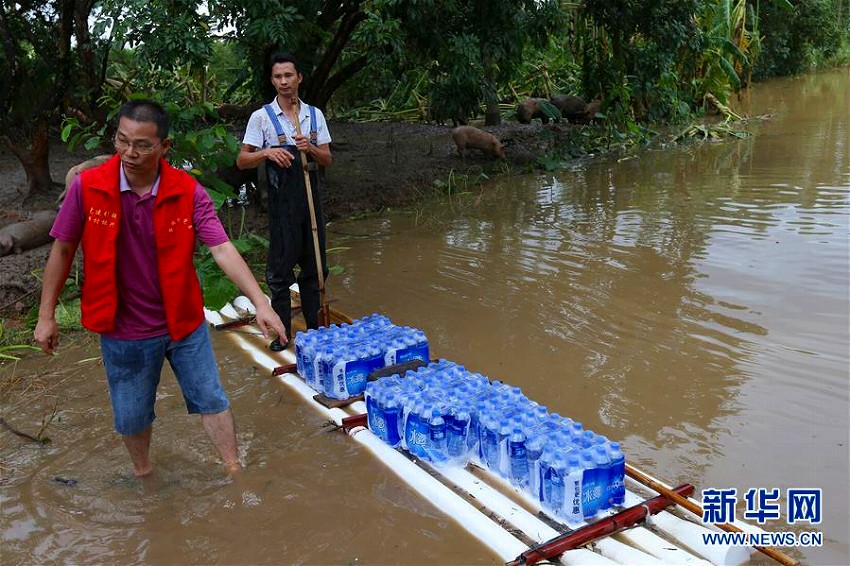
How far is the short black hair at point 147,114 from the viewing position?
3.26m

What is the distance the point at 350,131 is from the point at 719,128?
7921 mm

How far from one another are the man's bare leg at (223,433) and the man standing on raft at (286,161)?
1.55 meters

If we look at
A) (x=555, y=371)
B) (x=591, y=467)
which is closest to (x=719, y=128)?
(x=555, y=371)

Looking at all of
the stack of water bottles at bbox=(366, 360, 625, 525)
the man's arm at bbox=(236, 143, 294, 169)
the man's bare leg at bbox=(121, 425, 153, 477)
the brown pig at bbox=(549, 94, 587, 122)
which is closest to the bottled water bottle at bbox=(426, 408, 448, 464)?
the stack of water bottles at bbox=(366, 360, 625, 525)

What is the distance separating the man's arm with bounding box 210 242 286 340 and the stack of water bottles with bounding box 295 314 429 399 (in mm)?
1233

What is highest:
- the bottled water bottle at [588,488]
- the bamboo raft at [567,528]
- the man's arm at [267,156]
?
the man's arm at [267,156]

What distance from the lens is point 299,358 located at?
5156 mm

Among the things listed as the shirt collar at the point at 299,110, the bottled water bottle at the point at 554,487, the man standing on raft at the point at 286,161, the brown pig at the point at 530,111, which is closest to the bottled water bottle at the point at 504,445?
the bottled water bottle at the point at 554,487

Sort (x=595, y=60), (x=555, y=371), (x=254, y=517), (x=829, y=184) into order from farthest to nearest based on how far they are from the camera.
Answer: (x=595, y=60)
(x=829, y=184)
(x=555, y=371)
(x=254, y=517)

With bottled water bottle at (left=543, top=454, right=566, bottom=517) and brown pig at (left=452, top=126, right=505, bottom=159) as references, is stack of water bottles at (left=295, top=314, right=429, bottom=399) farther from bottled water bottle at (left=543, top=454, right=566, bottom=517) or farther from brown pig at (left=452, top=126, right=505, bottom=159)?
brown pig at (left=452, top=126, right=505, bottom=159)

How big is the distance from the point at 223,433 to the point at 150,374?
1.58 ft

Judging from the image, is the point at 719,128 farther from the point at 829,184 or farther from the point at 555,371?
the point at 555,371

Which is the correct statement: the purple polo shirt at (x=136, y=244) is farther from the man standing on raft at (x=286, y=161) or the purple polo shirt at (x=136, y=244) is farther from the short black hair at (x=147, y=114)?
the man standing on raft at (x=286, y=161)

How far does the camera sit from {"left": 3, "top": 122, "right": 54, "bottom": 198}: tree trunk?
9.63 meters
